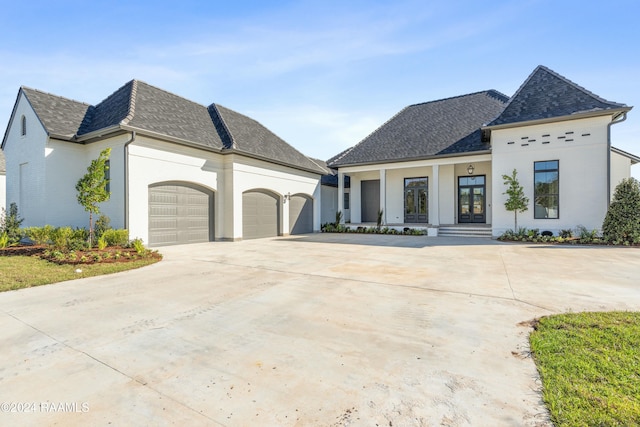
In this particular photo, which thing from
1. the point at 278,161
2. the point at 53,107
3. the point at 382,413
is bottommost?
the point at 382,413

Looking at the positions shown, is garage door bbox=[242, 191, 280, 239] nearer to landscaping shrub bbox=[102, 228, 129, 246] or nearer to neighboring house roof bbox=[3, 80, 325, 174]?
neighboring house roof bbox=[3, 80, 325, 174]

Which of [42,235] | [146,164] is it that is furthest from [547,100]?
[42,235]

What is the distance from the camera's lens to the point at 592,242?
449 inches

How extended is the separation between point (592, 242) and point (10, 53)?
68.3 feet

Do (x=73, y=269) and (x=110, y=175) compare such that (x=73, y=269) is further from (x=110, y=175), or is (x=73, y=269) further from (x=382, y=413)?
(x=382, y=413)

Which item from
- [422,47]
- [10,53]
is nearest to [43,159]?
[10,53]

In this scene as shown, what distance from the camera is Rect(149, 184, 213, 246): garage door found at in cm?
1134

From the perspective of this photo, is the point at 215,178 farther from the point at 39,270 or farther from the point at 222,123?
the point at 39,270

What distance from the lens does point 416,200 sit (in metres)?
18.3

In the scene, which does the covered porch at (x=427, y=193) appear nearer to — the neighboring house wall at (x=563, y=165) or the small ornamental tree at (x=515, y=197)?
the neighboring house wall at (x=563, y=165)

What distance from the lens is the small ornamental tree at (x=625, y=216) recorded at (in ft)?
35.6

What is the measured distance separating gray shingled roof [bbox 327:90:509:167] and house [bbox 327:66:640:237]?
0.06 meters

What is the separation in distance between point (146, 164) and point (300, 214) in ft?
29.5

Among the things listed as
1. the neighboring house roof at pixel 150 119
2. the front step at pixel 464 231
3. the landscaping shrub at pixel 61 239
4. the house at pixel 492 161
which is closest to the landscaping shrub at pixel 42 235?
the landscaping shrub at pixel 61 239
